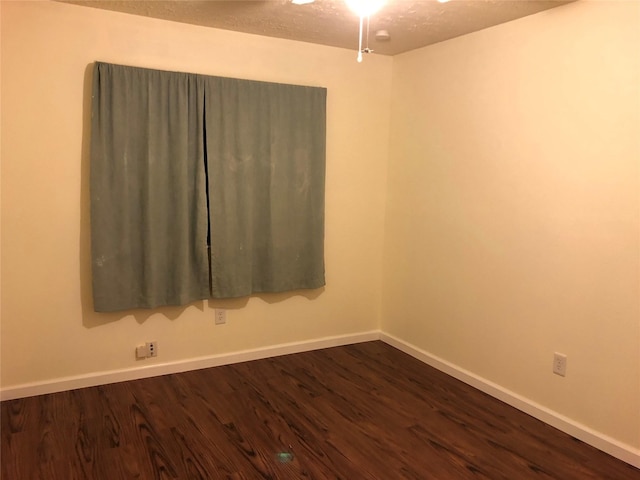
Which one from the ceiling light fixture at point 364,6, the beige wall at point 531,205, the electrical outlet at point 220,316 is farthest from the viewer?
the electrical outlet at point 220,316

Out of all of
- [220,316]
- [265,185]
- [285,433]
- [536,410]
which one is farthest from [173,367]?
[536,410]

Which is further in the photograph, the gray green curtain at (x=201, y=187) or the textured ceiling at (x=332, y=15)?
the gray green curtain at (x=201, y=187)

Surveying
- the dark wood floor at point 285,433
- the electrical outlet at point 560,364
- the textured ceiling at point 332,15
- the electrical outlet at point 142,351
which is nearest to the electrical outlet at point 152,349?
the electrical outlet at point 142,351

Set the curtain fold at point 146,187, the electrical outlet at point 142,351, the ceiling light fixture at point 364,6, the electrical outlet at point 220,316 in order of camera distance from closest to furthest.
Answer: the ceiling light fixture at point 364,6, the curtain fold at point 146,187, the electrical outlet at point 142,351, the electrical outlet at point 220,316

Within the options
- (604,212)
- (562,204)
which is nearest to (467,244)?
(562,204)

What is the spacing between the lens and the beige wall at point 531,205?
2.42 meters

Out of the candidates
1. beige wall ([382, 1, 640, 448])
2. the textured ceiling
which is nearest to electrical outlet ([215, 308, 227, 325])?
beige wall ([382, 1, 640, 448])

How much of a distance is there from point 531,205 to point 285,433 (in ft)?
6.15

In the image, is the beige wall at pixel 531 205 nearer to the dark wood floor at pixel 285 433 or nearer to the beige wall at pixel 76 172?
the dark wood floor at pixel 285 433

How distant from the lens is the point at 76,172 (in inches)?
116

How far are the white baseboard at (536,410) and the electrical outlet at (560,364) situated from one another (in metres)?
0.24

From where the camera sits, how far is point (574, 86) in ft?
8.48

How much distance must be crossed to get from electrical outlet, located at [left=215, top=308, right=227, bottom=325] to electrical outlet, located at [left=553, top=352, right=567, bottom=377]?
2.12 metres

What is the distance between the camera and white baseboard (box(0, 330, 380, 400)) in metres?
2.96
